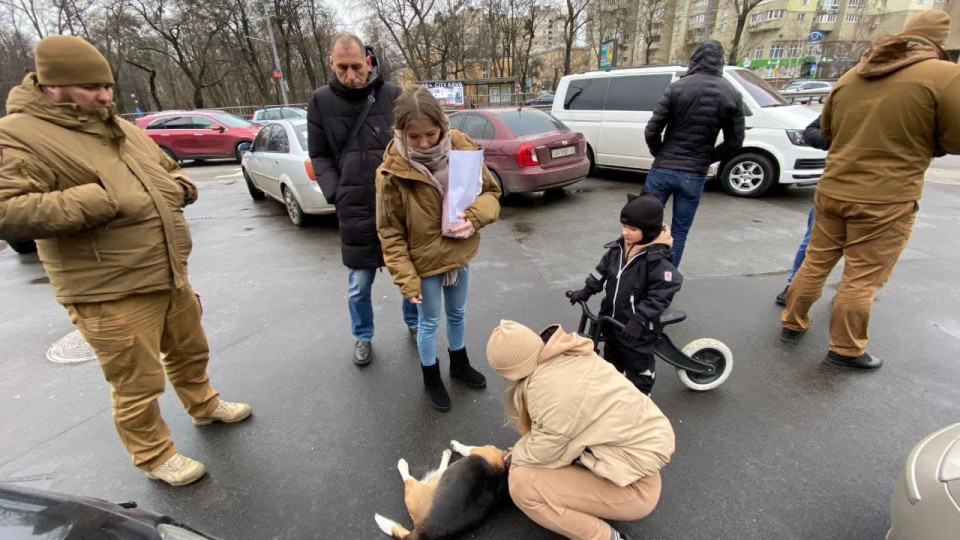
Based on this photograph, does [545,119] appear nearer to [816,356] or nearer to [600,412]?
[816,356]

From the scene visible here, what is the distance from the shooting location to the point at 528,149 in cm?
687

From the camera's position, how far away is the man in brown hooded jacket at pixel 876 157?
7.99 ft

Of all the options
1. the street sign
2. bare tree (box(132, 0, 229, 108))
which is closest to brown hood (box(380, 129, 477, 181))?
the street sign

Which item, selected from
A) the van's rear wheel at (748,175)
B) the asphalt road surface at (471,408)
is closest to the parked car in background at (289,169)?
the asphalt road surface at (471,408)

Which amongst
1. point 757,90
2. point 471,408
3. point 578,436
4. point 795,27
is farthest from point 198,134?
point 795,27

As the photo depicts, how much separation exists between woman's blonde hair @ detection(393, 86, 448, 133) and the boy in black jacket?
1.07 m

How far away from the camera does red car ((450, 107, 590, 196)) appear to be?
6.95 metres

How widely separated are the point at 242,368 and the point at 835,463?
3723mm

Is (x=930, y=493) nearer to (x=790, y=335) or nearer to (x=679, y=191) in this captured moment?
(x=790, y=335)

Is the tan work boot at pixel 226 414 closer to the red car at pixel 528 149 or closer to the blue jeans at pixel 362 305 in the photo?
the blue jeans at pixel 362 305

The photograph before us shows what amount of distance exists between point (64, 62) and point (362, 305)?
1.99 m

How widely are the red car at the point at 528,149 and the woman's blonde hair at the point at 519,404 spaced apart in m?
5.48

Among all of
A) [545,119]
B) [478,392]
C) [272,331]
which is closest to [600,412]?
[478,392]

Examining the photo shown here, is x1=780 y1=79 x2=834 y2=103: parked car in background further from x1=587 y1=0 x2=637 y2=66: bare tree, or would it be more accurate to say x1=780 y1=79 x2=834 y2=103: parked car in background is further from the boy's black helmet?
x1=587 y1=0 x2=637 y2=66: bare tree
